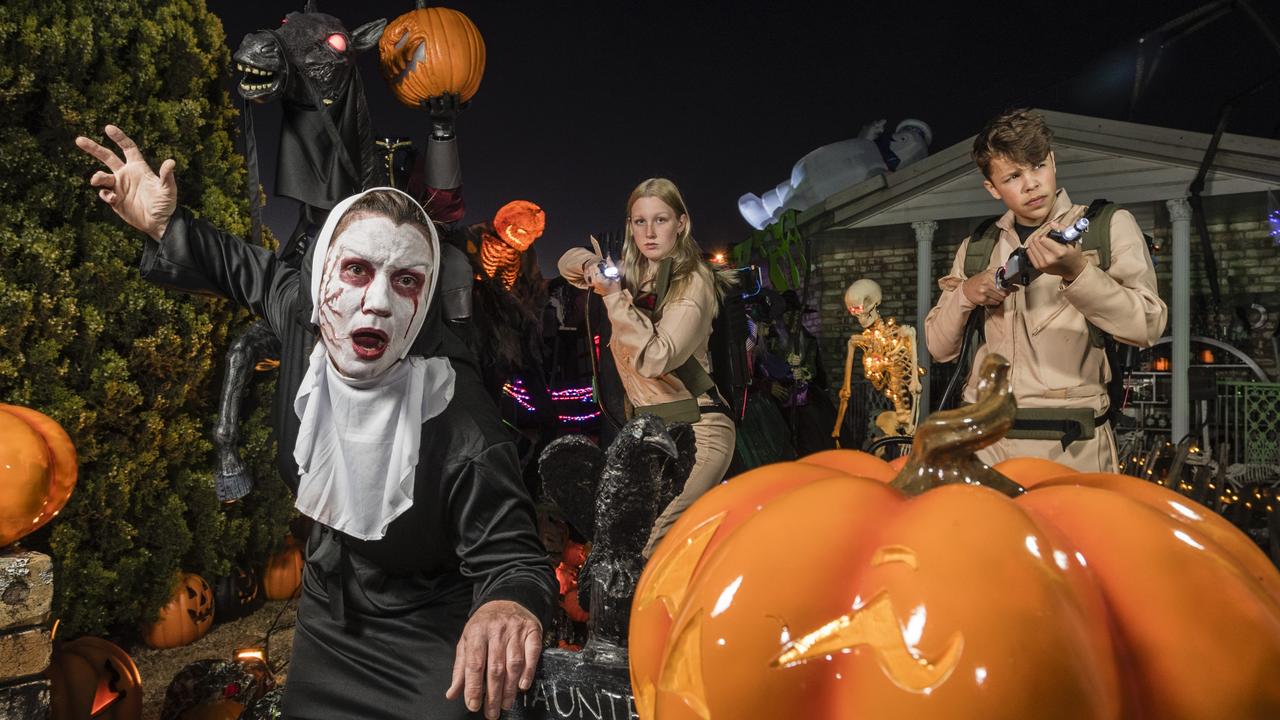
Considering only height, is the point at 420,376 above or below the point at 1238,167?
below

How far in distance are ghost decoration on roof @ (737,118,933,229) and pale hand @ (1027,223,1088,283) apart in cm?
993

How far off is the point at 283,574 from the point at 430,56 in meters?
3.42

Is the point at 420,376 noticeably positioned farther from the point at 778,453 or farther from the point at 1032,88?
the point at 1032,88

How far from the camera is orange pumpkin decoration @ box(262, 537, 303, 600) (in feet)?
17.2

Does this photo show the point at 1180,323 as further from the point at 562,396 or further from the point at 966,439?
the point at 966,439

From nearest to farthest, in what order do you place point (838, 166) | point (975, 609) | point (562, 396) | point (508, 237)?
1. point (975, 609)
2. point (508, 237)
3. point (562, 396)
4. point (838, 166)

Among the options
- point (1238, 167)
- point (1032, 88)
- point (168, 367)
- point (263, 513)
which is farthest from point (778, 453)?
point (1032, 88)

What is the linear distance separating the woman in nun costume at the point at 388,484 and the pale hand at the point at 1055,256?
1.29 metres

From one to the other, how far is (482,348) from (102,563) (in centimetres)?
215

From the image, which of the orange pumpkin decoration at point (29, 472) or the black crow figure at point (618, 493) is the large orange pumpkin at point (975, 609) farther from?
the orange pumpkin decoration at point (29, 472)

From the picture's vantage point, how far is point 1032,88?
10508mm

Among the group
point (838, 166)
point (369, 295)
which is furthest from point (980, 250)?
point (838, 166)

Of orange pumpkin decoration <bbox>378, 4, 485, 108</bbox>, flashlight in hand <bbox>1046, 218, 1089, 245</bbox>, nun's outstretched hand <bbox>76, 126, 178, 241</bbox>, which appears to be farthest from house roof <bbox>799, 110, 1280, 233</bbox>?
nun's outstretched hand <bbox>76, 126, 178, 241</bbox>

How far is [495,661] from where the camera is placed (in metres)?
1.27
